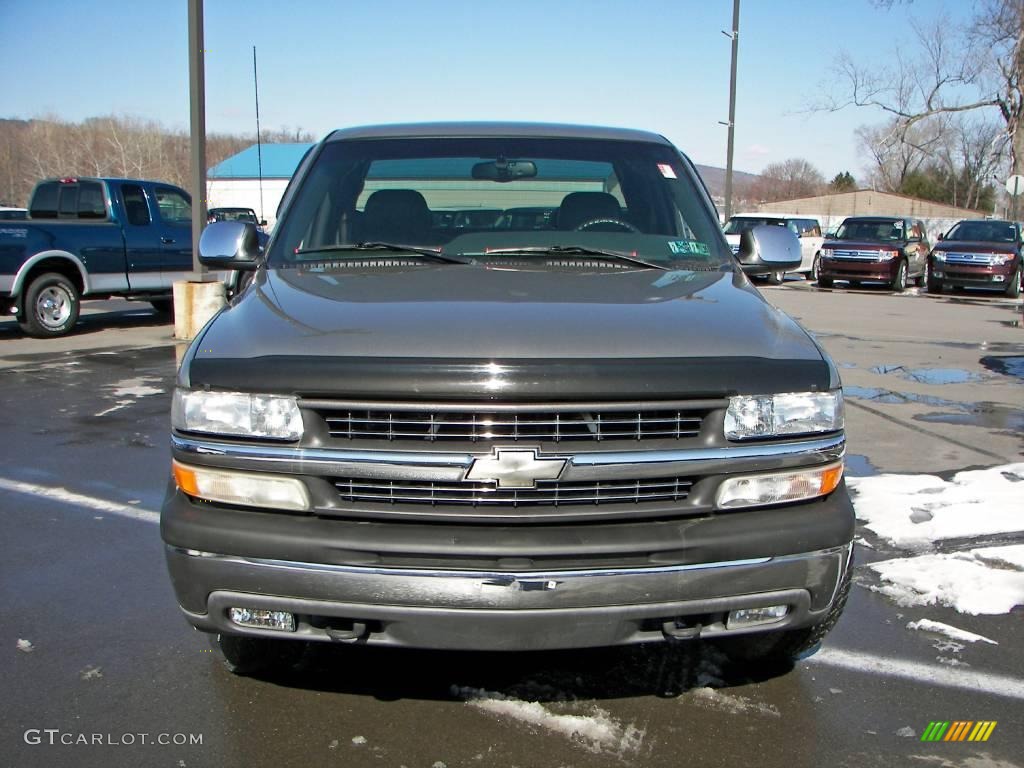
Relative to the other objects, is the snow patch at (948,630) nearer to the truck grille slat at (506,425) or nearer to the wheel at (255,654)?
the truck grille slat at (506,425)

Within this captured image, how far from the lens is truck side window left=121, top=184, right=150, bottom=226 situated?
537 inches

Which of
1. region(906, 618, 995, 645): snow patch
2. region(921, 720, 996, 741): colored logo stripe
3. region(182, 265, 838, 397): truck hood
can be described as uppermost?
region(182, 265, 838, 397): truck hood

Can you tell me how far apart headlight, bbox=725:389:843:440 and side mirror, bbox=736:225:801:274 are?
1.51 meters

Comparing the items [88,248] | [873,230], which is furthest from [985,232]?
[88,248]

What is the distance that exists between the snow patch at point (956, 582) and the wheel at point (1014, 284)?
64.4 ft

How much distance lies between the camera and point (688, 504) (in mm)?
2760

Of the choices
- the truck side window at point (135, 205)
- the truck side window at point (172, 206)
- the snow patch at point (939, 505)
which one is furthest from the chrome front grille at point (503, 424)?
the truck side window at point (172, 206)

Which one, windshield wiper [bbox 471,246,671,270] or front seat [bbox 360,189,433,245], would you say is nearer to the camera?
windshield wiper [bbox 471,246,671,270]

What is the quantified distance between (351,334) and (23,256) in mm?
11152

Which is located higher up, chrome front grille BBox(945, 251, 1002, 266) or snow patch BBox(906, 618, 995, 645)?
chrome front grille BBox(945, 251, 1002, 266)

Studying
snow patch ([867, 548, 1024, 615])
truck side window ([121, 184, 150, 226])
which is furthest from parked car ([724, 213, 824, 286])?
snow patch ([867, 548, 1024, 615])

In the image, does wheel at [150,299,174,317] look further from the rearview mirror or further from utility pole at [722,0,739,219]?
utility pole at [722,0,739,219]

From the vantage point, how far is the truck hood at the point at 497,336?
8.80 ft

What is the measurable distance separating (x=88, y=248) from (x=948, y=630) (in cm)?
1206
